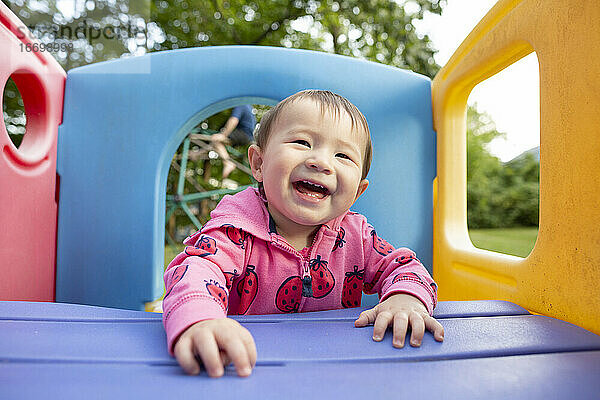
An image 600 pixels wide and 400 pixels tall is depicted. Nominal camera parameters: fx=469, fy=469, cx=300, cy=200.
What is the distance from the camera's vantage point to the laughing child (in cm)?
89

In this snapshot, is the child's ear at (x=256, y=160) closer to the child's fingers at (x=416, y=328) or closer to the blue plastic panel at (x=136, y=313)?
the blue plastic panel at (x=136, y=313)

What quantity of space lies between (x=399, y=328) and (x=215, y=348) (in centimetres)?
29

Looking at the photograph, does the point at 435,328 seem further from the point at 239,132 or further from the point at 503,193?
the point at 503,193

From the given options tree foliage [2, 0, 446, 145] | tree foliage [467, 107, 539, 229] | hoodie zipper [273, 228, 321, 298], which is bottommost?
hoodie zipper [273, 228, 321, 298]

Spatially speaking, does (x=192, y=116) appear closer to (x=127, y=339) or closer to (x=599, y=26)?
(x=127, y=339)

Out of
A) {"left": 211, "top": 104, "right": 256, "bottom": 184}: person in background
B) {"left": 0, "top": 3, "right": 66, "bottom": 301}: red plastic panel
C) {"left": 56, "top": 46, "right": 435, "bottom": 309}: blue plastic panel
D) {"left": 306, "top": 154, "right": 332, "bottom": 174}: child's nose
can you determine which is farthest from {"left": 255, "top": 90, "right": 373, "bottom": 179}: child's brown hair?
{"left": 211, "top": 104, "right": 256, "bottom": 184}: person in background

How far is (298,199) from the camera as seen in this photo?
97 centimetres

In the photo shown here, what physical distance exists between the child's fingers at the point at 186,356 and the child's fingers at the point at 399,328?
0.29 metres

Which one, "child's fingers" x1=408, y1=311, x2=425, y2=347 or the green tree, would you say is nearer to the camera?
"child's fingers" x1=408, y1=311, x2=425, y2=347

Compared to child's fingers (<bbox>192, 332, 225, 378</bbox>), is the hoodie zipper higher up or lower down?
higher up

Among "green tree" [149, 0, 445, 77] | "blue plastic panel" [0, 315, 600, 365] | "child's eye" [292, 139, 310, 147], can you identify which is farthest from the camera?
"green tree" [149, 0, 445, 77]

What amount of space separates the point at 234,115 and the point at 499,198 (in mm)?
6929

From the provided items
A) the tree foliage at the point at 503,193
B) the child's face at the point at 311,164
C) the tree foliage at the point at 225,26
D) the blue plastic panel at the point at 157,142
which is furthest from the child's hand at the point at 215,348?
the tree foliage at the point at 503,193

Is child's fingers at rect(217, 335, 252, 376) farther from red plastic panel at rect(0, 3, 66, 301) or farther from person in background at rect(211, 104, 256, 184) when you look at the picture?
person in background at rect(211, 104, 256, 184)
